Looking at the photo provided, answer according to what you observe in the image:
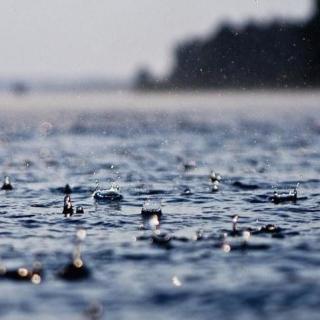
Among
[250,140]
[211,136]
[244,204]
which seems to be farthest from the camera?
[211,136]

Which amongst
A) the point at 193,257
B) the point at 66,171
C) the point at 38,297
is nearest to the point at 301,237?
the point at 193,257

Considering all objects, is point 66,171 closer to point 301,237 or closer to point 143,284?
point 301,237

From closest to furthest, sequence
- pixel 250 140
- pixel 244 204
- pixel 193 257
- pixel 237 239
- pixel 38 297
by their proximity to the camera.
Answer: pixel 38 297
pixel 193 257
pixel 237 239
pixel 244 204
pixel 250 140

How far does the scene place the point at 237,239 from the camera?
22.5 metres

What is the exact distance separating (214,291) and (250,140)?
51.2 meters

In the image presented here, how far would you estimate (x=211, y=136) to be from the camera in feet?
243

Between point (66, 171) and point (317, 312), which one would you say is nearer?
point (317, 312)

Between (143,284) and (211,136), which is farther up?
(211,136)

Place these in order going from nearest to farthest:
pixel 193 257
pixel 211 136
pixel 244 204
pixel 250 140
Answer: pixel 193 257 < pixel 244 204 < pixel 250 140 < pixel 211 136

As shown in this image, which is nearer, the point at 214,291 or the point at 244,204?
the point at 214,291

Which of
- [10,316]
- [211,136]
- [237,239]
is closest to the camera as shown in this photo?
[10,316]

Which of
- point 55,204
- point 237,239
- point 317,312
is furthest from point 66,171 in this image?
point 317,312

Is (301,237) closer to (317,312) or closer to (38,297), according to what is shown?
(317,312)

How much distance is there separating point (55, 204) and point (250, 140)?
40.0 meters
